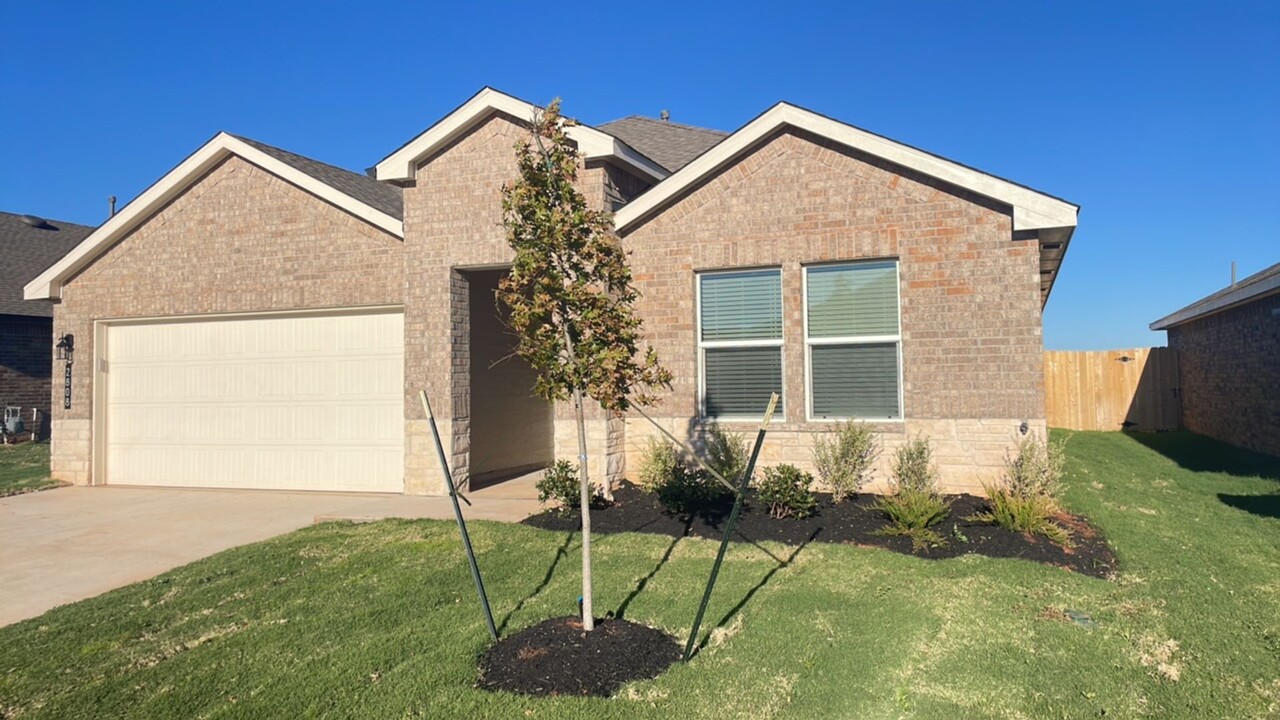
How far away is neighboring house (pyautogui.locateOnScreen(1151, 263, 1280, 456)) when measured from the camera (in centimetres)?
1325

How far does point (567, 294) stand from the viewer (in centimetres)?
491

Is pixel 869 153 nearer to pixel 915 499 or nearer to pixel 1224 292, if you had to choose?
pixel 915 499

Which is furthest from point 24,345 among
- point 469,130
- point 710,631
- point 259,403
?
point 710,631

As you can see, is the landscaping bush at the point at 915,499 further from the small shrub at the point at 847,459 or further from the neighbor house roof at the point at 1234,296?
A: the neighbor house roof at the point at 1234,296

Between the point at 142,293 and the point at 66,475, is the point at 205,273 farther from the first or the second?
the point at 66,475

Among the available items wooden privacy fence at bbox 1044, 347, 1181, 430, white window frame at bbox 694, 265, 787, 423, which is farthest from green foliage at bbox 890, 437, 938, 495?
wooden privacy fence at bbox 1044, 347, 1181, 430

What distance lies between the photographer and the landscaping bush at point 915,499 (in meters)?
7.36

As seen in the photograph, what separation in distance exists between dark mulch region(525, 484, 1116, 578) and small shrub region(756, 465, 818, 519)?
11 centimetres

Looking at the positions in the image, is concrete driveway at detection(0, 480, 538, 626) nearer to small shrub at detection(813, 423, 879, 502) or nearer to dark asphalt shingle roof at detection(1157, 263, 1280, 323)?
small shrub at detection(813, 423, 879, 502)

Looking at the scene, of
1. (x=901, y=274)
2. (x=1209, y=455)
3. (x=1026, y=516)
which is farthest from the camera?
(x=1209, y=455)

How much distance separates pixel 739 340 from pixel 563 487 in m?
2.95

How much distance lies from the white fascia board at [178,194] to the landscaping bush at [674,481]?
4.90 meters

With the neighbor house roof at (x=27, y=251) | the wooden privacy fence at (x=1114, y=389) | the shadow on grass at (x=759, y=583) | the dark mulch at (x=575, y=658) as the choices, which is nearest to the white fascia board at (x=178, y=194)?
the shadow on grass at (x=759, y=583)

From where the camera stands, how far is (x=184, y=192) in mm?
12305
